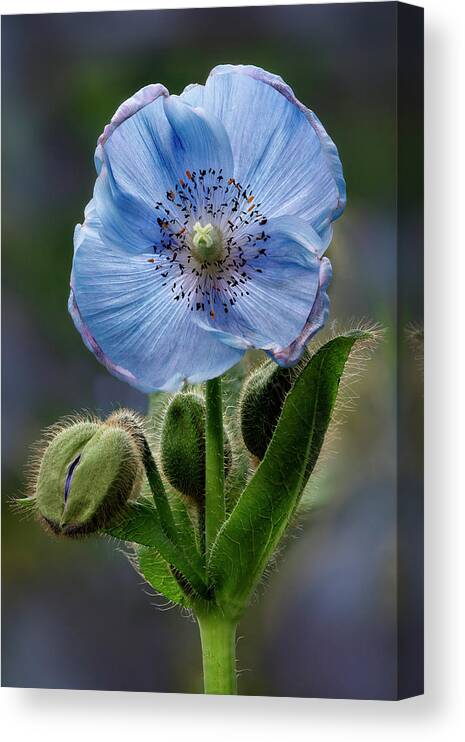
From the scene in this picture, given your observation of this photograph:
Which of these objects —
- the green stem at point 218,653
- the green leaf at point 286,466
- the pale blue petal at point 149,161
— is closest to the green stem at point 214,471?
the green leaf at point 286,466

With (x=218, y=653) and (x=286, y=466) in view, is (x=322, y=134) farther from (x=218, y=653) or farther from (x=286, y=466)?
(x=218, y=653)

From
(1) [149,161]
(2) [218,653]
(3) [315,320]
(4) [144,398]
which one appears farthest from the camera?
(4) [144,398]

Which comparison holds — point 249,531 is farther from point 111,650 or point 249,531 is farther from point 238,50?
point 238,50

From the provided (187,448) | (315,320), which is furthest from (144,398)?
(315,320)

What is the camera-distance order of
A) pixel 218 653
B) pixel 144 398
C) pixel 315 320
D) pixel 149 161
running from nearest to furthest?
pixel 315 320 < pixel 149 161 < pixel 218 653 < pixel 144 398

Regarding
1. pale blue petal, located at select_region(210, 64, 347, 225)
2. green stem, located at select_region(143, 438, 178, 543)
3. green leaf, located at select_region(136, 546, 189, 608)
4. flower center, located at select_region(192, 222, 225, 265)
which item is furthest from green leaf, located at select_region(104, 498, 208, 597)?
pale blue petal, located at select_region(210, 64, 347, 225)

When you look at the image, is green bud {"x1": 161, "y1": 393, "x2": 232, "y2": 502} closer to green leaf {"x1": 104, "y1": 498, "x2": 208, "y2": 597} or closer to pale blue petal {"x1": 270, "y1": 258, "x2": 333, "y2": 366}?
green leaf {"x1": 104, "y1": 498, "x2": 208, "y2": 597}

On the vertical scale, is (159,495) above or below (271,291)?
below
